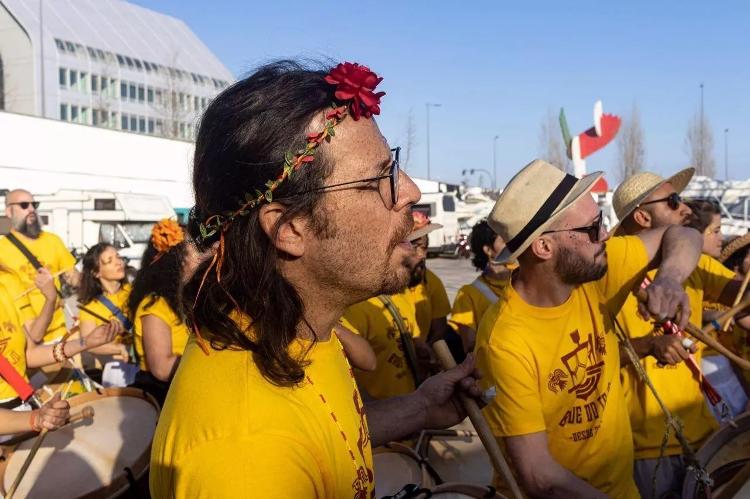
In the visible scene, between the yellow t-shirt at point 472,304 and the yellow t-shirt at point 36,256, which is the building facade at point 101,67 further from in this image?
the yellow t-shirt at point 472,304

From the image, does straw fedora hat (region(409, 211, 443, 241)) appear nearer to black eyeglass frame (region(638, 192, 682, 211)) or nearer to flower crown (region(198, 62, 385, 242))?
black eyeglass frame (region(638, 192, 682, 211))

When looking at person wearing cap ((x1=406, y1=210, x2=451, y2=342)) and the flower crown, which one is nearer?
the flower crown

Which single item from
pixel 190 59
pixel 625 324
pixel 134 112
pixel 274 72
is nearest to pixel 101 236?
pixel 625 324

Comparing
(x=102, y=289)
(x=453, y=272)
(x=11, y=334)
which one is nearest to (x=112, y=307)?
(x=102, y=289)

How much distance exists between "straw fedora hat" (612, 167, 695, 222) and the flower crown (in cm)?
280

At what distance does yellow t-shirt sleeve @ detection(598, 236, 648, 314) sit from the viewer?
3.30 metres

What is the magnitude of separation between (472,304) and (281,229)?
13.4 feet

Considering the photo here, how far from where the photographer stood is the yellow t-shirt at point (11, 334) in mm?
4461

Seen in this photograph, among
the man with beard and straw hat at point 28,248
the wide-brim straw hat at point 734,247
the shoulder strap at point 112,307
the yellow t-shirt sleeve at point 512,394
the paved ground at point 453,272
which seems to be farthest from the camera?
the paved ground at point 453,272

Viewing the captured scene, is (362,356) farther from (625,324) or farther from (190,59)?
(190,59)

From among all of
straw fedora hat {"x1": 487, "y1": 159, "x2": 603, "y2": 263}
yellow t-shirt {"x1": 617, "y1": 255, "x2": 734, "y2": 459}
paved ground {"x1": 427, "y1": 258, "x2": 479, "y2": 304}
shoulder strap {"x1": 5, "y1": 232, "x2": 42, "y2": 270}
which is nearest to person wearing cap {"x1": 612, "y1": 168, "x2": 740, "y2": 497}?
yellow t-shirt {"x1": 617, "y1": 255, "x2": 734, "y2": 459}

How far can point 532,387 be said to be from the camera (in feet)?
9.13

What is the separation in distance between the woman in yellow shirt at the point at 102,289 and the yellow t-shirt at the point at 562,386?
4200 millimetres

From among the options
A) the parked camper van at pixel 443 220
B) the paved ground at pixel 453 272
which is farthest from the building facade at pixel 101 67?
the paved ground at pixel 453 272
